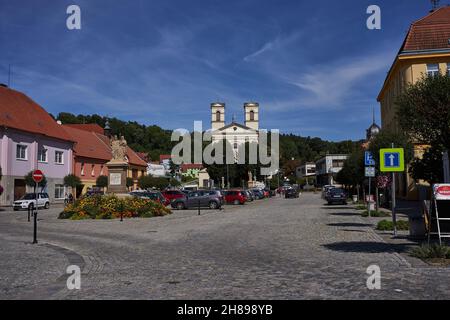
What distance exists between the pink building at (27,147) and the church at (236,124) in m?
69.4

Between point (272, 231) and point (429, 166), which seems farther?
point (429, 166)

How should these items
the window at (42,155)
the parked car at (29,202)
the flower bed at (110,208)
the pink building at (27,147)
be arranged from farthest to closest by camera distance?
1. the window at (42,155)
2. the pink building at (27,147)
3. the parked car at (29,202)
4. the flower bed at (110,208)

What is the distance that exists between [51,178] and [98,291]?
5146 centimetres

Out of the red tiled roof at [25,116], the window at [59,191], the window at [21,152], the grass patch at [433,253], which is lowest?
the grass patch at [433,253]

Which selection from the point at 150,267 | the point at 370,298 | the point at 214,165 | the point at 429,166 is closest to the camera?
the point at 370,298

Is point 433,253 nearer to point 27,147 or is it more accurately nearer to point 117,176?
point 117,176

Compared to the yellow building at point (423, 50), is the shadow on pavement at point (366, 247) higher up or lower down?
lower down

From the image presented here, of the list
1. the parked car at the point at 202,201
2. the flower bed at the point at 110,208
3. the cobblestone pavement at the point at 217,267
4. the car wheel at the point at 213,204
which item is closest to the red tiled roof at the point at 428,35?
the parked car at the point at 202,201

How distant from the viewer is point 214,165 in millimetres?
79125

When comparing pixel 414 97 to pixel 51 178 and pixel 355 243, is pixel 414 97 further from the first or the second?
pixel 51 178

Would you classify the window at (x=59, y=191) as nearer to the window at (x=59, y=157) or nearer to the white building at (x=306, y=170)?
the window at (x=59, y=157)

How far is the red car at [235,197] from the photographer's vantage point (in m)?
51.3

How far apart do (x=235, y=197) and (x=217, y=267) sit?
40846mm
